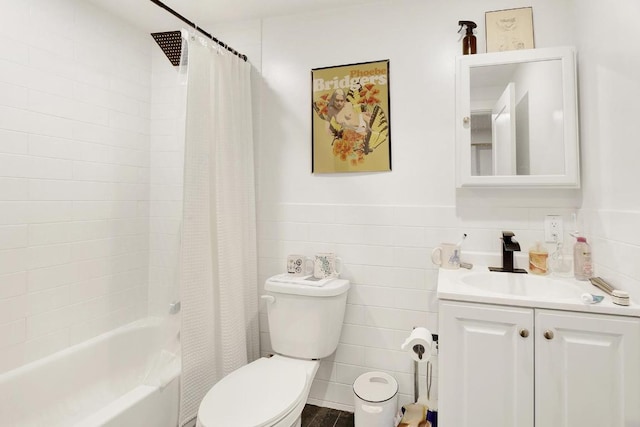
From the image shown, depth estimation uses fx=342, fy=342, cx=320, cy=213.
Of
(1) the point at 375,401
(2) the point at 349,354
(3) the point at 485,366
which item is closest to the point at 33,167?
(2) the point at 349,354

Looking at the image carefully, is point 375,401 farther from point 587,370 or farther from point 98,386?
point 98,386

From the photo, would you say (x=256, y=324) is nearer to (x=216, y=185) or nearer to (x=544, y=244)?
(x=216, y=185)

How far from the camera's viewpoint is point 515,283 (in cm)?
157

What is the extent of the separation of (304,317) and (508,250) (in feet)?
3.39

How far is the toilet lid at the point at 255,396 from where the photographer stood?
4.05 feet

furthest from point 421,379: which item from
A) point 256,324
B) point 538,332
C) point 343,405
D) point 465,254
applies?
point 256,324

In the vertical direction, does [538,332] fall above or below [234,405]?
above

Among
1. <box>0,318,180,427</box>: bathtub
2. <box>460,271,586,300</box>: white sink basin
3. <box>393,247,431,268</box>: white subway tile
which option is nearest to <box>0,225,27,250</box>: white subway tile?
<box>0,318,180,427</box>: bathtub

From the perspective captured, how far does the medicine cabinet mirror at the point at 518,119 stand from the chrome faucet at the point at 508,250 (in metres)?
0.25

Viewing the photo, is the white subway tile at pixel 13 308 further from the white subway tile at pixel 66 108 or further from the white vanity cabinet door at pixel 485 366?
the white vanity cabinet door at pixel 485 366

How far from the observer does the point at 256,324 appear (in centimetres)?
211

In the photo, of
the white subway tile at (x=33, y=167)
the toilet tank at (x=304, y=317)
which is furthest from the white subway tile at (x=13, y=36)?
the toilet tank at (x=304, y=317)

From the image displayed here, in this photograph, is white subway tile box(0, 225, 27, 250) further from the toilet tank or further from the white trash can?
the white trash can

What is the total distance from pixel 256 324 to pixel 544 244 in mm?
1646
